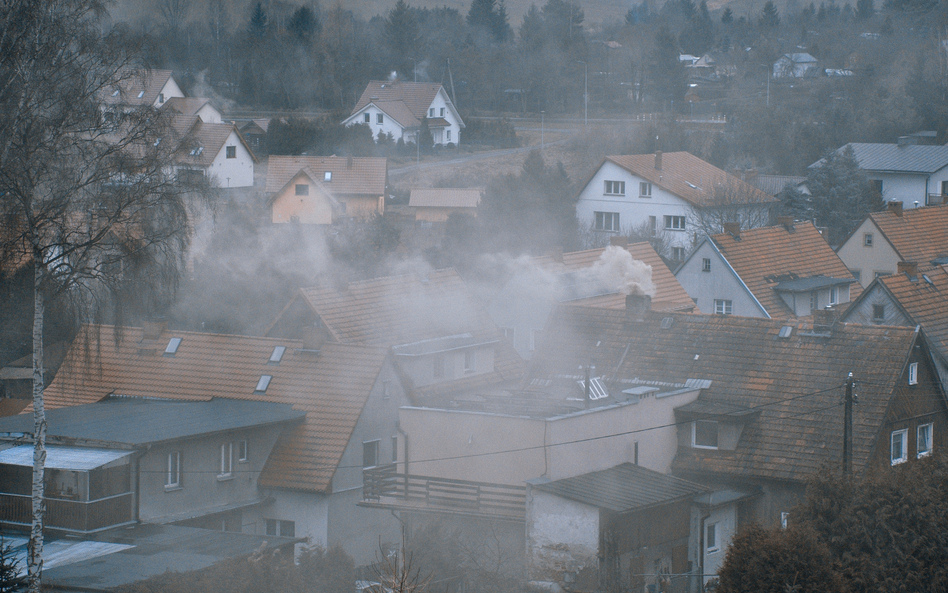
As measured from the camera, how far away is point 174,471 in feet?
58.3

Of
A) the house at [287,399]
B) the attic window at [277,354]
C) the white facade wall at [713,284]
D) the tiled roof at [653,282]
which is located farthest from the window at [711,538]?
the white facade wall at [713,284]

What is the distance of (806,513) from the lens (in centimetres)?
1476

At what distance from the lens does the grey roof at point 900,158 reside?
48719 millimetres

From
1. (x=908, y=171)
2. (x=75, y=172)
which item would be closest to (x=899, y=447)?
(x=75, y=172)

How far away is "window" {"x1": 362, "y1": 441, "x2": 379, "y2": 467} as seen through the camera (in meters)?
19.7

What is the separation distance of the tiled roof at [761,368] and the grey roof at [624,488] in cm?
159

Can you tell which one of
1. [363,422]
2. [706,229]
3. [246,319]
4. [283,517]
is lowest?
[283,517]

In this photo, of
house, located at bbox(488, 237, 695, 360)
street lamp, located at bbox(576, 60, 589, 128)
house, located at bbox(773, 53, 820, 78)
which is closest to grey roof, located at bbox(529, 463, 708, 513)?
house, located at bbox(488, 237, 695, 360)

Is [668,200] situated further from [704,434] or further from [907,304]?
[704,434]

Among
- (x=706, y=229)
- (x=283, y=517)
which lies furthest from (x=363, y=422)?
(x=706, y=229)

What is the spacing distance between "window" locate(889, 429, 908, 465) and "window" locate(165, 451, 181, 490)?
12.3 metres

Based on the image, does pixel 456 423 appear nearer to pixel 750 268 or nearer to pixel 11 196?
pixel 11 196

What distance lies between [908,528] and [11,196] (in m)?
12.6

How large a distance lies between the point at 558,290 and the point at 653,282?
2881 millimetres
